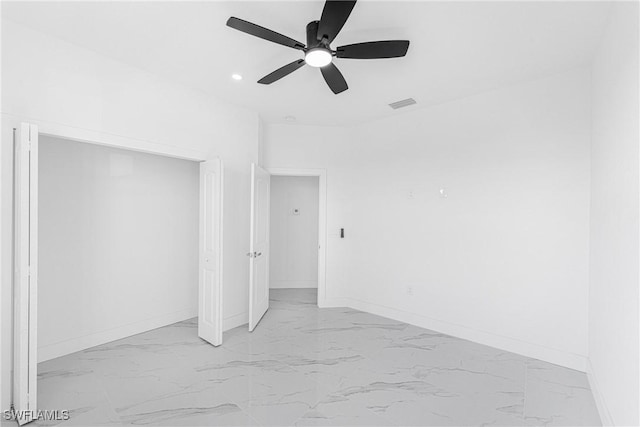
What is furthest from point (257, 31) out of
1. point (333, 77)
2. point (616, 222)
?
point (616, 222)

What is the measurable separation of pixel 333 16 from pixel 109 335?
3.79 meters

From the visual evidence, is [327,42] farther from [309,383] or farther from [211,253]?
[309,383]

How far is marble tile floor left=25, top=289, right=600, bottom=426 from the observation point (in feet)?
7.44

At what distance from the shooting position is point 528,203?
10.7 feet

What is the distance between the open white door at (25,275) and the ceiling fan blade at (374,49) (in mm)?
2209

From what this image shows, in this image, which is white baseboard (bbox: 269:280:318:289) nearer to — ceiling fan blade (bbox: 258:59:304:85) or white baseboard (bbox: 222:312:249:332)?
white baseboard (bbox: 222:312:249:332)

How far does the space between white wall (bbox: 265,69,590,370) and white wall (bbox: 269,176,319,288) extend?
1500 millimetres

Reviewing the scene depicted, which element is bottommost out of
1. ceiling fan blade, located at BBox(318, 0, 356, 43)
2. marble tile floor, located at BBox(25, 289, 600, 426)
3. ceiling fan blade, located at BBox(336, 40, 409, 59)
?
marble tile floor, located at BBox(25, 289, 600, 426)

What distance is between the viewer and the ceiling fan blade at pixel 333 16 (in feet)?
5.62

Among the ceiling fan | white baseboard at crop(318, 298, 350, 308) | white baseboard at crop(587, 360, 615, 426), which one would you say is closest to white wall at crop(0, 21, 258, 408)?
white baseboard at crop(318, 298, 350, 308)

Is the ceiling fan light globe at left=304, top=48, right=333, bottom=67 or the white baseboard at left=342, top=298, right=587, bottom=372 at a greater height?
the ceiling fan light globe at left=304, top=48, right=333, bottom=67

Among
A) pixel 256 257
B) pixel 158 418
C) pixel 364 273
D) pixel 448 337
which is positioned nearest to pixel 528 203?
pixel 448 337

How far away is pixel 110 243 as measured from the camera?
357 cm

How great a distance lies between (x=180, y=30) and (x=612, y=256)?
3442 mm
